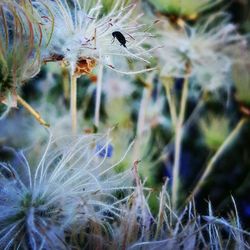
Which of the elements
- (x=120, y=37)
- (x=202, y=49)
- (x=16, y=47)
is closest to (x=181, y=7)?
(x=202, y=49)

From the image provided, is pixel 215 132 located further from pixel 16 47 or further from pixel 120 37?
pixel 16 47

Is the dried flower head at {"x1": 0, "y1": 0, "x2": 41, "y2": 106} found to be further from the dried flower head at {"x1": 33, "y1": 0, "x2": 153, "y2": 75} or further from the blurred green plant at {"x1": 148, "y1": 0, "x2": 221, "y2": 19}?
the blurred green plant at {"x1": 148, "y1": 0, "x2": 221, "y2": 19}

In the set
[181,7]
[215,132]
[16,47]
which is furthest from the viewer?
[215,132]

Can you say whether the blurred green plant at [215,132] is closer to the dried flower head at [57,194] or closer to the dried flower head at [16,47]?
the dried flower head at [57,194]

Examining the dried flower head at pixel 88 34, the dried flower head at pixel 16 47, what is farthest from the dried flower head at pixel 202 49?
the dried flower head at pixel 16 47

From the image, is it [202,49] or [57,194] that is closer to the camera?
[57,194]

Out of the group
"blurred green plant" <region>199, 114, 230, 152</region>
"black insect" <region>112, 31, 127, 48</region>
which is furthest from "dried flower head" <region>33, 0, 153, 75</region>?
"blurred green plant" <region>199, 114, 230, 152</region>

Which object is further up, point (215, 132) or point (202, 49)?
point (202, 49)
